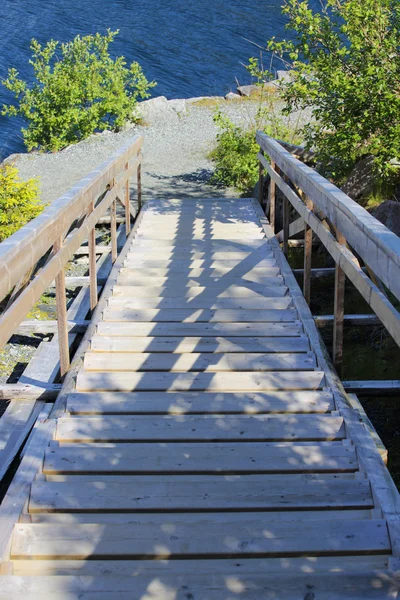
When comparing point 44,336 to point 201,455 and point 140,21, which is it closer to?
point 201,455

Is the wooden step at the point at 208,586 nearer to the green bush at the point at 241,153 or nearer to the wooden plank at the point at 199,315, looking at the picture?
the wooden plank at the point at 199,315

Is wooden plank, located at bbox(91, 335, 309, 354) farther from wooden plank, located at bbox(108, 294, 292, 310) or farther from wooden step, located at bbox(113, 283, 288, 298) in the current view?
wooden step, located at bbox(113, 283, 288, 298)

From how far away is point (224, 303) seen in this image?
522cm

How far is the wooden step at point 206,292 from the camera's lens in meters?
5.44

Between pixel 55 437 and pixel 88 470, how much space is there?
14.9 inches

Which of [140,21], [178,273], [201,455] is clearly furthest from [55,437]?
[140,21]

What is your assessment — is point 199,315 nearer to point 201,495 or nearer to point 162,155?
point 201,495

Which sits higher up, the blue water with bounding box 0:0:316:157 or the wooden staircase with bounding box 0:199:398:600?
the blue water with bounding box 0:0:316:157

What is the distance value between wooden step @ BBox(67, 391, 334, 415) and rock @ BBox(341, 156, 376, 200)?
4063mm

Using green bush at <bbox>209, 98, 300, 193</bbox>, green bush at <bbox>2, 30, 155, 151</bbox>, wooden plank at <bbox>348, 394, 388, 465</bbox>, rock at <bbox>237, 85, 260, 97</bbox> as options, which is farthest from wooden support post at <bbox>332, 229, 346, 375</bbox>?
rock at <bbox>237, 85, 260, 97</bbox>

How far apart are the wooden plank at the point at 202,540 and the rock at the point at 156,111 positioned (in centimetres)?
1772

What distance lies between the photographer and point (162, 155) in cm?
1582

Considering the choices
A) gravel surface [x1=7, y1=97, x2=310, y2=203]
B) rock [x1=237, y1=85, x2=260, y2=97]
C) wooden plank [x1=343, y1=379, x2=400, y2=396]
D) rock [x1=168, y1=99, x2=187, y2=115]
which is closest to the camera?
wooden plank [x1=343, y1=379, x2=400, y2=396]

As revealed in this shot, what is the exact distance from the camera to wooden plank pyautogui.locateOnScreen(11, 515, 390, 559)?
2.52 m
